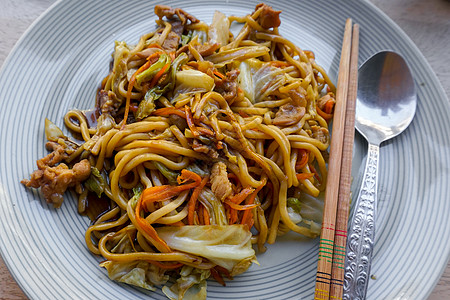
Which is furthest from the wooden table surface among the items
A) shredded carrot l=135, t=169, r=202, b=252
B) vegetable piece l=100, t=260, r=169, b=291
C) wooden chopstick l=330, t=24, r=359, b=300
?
vegetable piece l=100, t=260, r=169, b=291

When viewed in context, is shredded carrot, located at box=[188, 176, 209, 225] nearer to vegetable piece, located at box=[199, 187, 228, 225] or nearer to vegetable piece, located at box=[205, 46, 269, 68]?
vegetable piece, located at box=[199, 187, 228, 225]

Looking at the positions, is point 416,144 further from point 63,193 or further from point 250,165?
point 63,193

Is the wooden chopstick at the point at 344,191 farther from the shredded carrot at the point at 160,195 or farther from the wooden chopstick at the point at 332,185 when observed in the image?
the shredded carrot at the point at 160,195

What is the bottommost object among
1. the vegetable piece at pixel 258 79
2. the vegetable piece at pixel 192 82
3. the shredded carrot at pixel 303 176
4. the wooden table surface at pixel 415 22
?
the shredded carrot at pixel 303 176

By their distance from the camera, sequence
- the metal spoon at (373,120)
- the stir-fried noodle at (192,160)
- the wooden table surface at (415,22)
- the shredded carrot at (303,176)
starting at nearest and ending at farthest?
the stir-fried noodle at (192,160) → the metal spoon at (373,120) → the shredded carrot at (303,176) → the wooden table surface at (415,22)

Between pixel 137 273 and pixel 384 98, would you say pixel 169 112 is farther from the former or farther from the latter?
pixel 384 98

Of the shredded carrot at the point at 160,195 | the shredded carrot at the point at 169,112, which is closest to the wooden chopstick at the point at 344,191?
the shredded carrot at the point at 160,195
